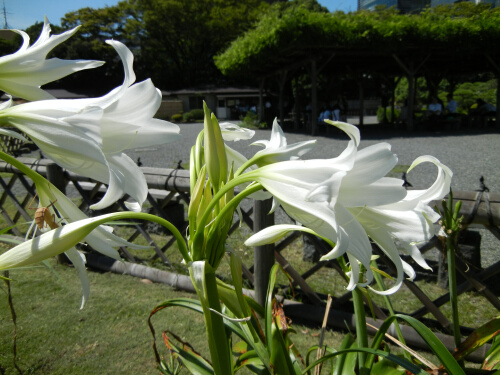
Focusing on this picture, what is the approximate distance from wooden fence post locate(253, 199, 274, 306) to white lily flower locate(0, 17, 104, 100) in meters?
1.85

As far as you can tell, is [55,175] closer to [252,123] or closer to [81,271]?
[81,271]

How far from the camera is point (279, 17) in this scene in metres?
12.0

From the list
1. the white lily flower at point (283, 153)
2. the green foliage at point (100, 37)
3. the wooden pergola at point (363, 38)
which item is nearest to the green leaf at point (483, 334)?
the white lily flower at point (283, 153)

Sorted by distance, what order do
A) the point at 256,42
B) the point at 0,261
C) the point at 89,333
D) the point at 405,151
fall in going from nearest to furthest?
the point at 0,261 → the point at 89,333 → the point at 405,151 → the point at 256,42

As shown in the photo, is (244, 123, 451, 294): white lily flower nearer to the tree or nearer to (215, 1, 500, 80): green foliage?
(215, 1, 500, 80): green foliage

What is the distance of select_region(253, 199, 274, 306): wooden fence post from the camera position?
2566 mm

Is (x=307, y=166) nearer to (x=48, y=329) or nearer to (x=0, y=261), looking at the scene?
(x=0, y=261)

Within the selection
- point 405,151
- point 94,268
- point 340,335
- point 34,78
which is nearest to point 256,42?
point 405,151

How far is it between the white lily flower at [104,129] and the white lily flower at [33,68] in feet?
0.29

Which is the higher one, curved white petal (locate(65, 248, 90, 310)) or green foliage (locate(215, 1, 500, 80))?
green foliage (locate(215, 1, 500, 80))

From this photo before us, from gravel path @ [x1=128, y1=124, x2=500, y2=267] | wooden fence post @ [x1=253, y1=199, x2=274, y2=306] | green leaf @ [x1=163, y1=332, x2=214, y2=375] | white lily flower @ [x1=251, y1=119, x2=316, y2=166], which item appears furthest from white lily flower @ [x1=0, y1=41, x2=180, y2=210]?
gravel path @ [x1=128, y1=124, x2=500, y2=267]

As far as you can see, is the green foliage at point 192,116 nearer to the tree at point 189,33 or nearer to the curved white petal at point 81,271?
the tree at point 189,33

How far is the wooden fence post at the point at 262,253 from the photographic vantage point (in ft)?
8.42

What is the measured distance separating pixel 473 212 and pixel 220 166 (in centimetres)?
182
